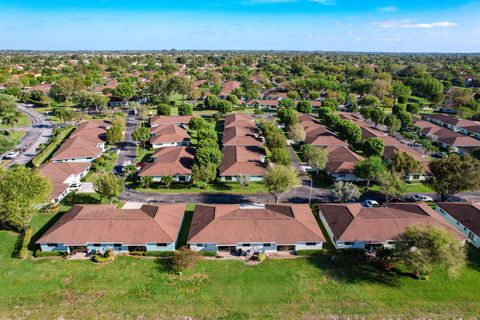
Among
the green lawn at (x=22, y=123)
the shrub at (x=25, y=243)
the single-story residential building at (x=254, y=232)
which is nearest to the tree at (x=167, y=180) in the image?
the single-story residential building at (x=254, y=232)

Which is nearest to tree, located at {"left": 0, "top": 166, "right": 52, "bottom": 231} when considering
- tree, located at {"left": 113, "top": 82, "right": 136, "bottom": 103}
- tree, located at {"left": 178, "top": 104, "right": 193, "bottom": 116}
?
tree, located at {"left": 178, "top": 104, "right": 193, "bottom": 116}

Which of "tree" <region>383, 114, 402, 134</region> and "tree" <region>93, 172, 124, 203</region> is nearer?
"tree" <region>93, 172, 124, 203</region>

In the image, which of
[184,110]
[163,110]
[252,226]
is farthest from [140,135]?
[252,226]

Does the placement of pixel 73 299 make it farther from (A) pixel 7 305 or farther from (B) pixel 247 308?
(B) pixel 247 308

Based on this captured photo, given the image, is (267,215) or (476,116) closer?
(267,215)

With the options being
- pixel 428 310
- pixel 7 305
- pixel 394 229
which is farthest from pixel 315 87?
pixel 7 305

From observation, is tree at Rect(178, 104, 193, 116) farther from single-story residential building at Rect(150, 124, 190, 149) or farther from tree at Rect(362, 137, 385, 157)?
tree at Rect(362, 137, 385, 157)
